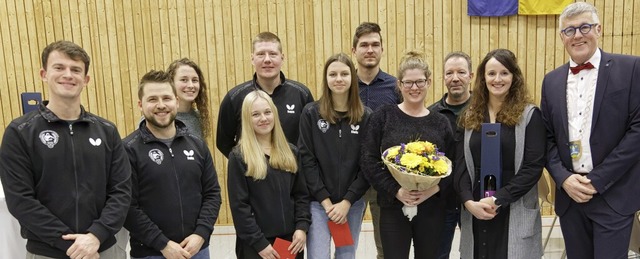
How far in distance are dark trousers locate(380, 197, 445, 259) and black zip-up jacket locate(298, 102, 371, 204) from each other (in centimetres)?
28

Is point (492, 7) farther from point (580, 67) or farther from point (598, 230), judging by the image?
point (598, 230)

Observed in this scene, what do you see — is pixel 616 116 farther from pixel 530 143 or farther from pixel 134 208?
pixel 134 208

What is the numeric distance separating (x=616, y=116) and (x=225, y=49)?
4149mm

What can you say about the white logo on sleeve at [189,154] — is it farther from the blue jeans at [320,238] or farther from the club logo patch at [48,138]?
the blue jeans at [320,238]

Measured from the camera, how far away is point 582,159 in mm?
2633

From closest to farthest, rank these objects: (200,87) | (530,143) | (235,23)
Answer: (530,143) < (200,87) < (235,23)

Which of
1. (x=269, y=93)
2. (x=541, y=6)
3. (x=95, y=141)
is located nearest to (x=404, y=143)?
(x=269, y=93)

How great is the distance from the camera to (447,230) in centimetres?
327

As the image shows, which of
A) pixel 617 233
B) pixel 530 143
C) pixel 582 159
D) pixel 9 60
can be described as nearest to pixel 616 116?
pixel 582 159

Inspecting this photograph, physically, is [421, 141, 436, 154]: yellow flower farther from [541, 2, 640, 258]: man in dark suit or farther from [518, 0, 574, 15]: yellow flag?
Result: [518, 0, 574, 15]: yellow flag

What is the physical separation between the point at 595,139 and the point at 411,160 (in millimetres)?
1054

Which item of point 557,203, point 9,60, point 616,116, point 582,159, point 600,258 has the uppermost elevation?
point 9,60

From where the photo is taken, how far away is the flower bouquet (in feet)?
8.29

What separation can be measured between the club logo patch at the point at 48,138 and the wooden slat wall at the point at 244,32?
3325mm
